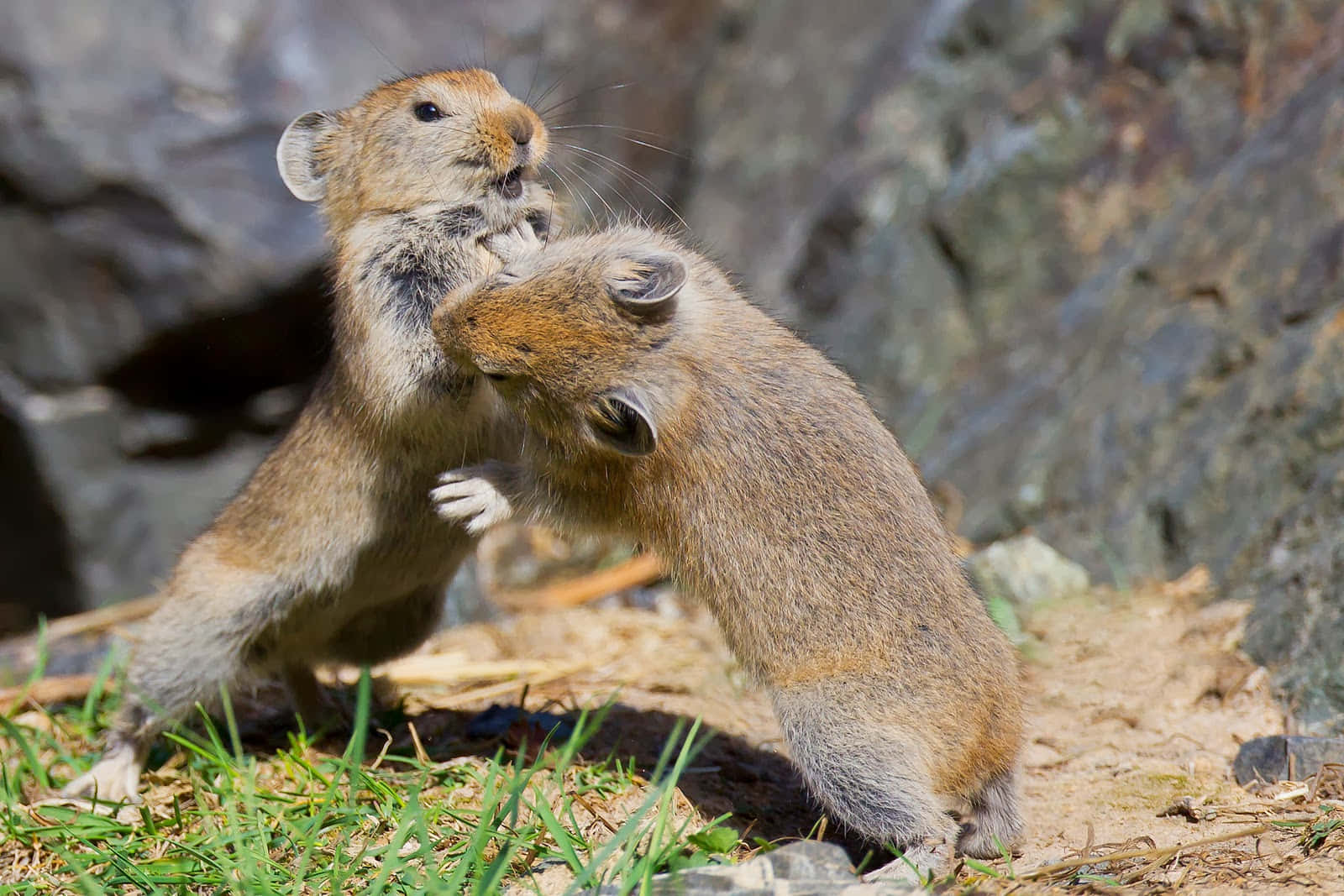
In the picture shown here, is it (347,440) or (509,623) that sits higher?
(347,440)

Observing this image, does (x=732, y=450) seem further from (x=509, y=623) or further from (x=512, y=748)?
(x=509, y=623)

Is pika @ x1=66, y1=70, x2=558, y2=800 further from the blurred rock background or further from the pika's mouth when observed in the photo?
the blurred rock background

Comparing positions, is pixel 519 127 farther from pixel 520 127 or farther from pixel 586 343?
Result: pixel 586 343

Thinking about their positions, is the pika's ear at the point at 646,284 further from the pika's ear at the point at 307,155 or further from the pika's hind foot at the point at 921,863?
the pika's hind foot at the point at 921,863

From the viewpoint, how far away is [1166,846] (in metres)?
4.45

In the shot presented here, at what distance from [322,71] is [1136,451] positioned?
22.5ft

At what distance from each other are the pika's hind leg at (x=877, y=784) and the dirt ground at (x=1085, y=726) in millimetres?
232

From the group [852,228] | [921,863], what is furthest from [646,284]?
[852,228]

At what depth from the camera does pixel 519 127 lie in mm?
5371

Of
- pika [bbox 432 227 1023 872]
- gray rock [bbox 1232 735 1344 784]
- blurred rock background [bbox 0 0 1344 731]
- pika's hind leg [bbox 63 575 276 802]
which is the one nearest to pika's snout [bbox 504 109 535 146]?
pika [bbox 432 227 1023 872]

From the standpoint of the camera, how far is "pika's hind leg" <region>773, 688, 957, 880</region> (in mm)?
4383

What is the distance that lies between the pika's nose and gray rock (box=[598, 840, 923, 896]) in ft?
10.4

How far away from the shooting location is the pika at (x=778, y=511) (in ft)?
14.7

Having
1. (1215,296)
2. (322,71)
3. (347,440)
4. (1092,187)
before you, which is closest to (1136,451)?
(1215,296)
